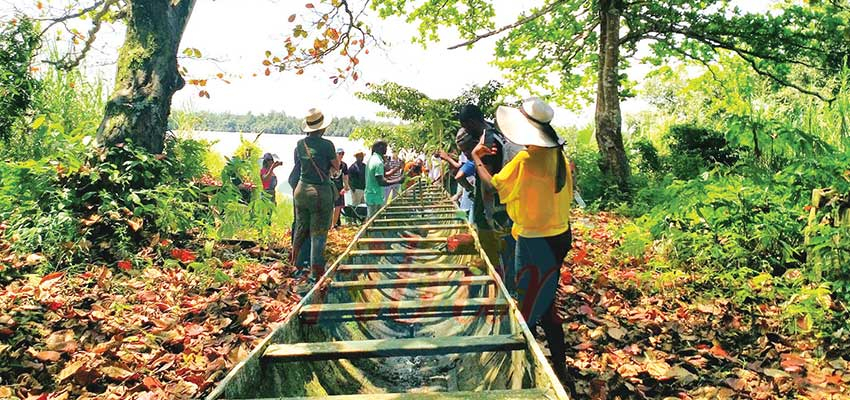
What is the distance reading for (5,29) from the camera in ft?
20.5

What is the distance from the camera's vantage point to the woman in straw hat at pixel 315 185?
5.67m

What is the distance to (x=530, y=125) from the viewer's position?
3240mm

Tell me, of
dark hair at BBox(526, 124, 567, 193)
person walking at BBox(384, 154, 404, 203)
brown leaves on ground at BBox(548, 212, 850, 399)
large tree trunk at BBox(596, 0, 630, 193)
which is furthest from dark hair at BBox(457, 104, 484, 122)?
large tree trunk at BBox(596, 0, 630, 193)

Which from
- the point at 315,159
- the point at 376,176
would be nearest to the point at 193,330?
the point at 315,159

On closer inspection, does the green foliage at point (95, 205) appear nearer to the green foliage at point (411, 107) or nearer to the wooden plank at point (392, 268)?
the wooden plank at point (392, 268)

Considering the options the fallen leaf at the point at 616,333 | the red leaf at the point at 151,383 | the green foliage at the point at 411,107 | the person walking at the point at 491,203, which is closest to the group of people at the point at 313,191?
the person walking at the point at 491,203

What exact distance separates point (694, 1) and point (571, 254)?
8.28 metres

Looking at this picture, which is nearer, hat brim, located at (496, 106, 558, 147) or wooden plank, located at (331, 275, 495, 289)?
hat brim, located at (496, 106, 558, 147)

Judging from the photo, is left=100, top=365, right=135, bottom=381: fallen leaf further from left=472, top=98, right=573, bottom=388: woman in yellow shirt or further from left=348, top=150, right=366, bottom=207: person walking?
left=348, top=150, right=366, bottom=207: person walking

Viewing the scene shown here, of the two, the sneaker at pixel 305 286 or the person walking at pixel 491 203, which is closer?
the person walking at pixel 491 203

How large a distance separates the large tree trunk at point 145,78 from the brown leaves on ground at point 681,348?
549cm

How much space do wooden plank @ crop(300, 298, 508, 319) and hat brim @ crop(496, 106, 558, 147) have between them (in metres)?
1.23

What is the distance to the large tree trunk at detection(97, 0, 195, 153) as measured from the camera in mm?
6316

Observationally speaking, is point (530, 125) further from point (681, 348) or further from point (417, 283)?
point (681, 348)
